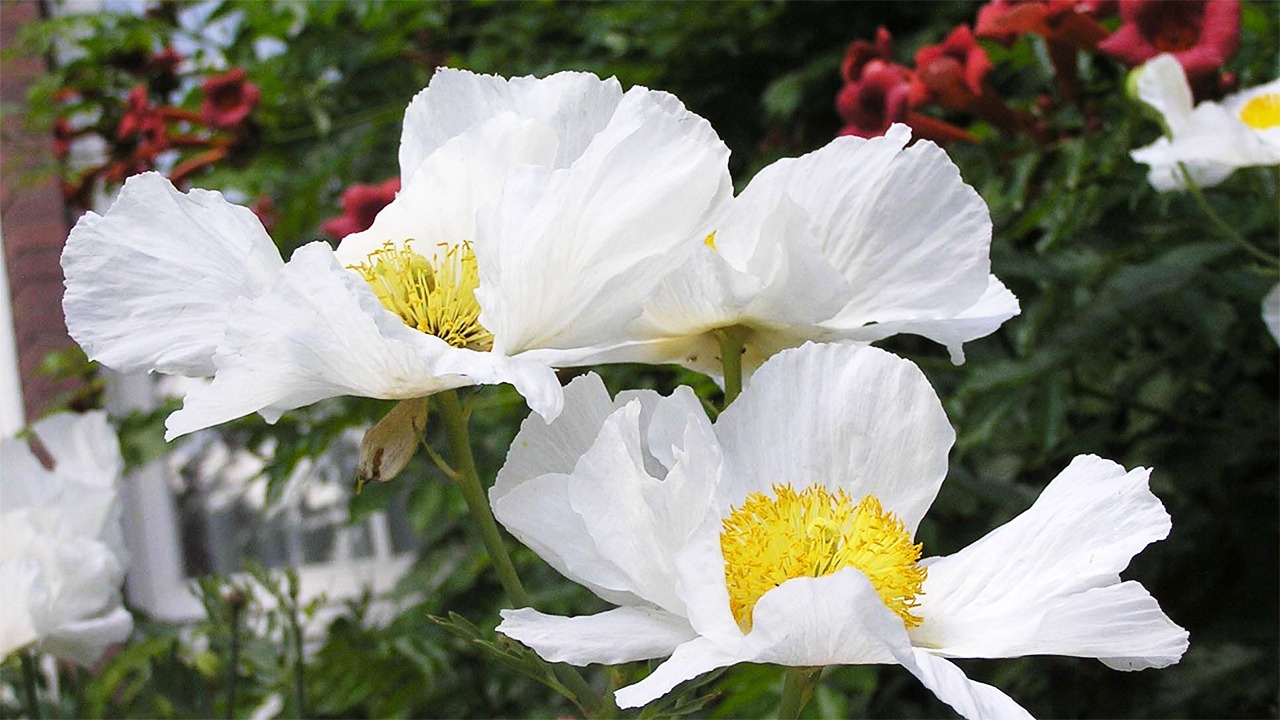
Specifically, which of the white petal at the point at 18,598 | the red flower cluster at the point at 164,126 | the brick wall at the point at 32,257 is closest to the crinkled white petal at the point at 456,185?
the white petal at the point at 18,598

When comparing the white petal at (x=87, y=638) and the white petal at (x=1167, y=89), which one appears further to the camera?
the white petal at (x=1167, y=89)

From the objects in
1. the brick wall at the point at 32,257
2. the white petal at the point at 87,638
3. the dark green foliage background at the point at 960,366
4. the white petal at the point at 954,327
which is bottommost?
the brick wall at the point at 32,257

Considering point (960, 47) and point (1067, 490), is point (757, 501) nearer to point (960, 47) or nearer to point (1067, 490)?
point (1067, 490)

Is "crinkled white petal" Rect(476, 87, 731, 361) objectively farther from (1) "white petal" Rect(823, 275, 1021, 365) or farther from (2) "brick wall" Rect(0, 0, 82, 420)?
(2) "brick wall" Rect(0, 0, 82, 420)

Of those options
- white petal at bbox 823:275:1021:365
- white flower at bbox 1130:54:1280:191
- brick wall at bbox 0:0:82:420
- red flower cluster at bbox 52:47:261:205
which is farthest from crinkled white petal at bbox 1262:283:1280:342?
brick wall at bbox 0:0:82:420

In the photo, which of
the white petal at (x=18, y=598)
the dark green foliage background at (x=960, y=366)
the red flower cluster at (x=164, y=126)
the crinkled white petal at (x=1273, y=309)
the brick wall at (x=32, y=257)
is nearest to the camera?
the white petal at (x=18, y=598)

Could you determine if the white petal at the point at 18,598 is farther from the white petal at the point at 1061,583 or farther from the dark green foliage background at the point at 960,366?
the white petal at the point at 1061,583

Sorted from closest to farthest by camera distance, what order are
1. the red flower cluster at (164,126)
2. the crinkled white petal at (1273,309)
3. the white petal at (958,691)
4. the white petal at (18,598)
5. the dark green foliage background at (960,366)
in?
1. the white petal at (958,691)
2. the white petal at (18,598)
3. the crinkled white petal at (1273,309)
4. the dark green foliage background at (960,366)
5. the red flower cluster at (164,126)
